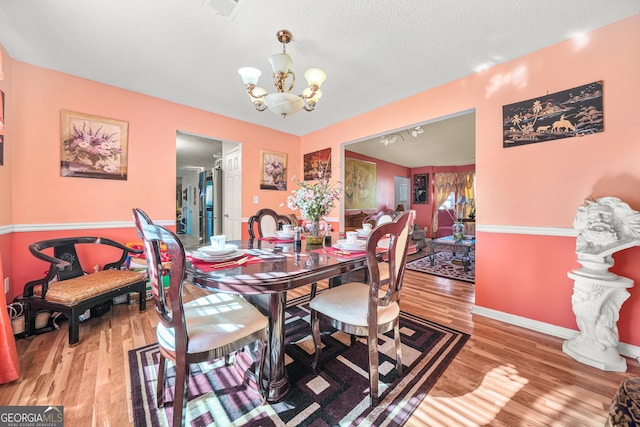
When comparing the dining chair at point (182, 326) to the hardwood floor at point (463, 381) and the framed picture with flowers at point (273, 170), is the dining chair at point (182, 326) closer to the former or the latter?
the hardwood floor at point (463, 381)

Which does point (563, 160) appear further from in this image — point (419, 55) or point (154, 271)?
point (154, 271)

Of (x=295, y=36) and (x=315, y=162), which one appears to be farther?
(x=315, y=162)

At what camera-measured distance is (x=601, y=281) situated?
5.37 ft

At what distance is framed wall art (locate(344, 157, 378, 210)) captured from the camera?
19.1 ft

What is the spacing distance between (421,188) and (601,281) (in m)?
6.91

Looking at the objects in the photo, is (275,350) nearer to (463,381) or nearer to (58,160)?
(463,381)

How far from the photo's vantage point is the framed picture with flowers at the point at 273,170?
4254 millimetres

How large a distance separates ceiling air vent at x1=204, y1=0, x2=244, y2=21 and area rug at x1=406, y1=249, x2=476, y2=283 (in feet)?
13.5

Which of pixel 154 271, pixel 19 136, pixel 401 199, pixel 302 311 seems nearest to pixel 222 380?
pixel 154 271

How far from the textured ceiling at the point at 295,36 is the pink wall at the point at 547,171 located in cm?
19

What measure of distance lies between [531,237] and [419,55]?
2.04m

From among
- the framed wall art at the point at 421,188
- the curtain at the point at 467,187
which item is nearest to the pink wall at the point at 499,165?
the framed wall art at the point at 421,188

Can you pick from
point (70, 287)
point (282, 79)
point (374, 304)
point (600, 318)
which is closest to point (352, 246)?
point (374, 304)

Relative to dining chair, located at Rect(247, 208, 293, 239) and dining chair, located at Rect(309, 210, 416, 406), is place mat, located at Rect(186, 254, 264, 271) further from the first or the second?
dining chair, located at Rect(247, 208, 293, 239)
